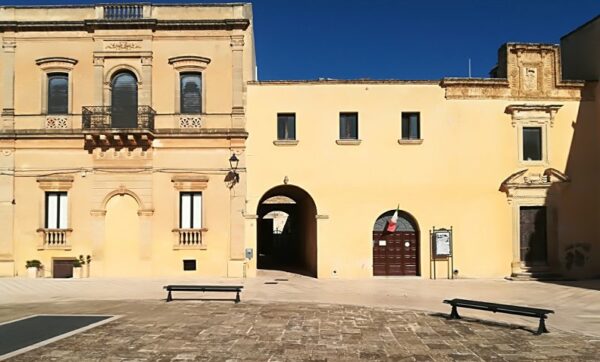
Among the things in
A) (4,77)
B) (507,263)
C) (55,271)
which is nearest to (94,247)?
(55,271)

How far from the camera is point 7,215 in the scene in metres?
22.1

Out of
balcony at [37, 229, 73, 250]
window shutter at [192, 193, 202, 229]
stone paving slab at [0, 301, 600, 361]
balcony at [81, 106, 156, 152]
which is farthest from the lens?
window shutter at [192, 193, 202, 229]

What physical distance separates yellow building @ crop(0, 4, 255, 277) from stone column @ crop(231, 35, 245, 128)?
0.04 metres

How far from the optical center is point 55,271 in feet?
72.5

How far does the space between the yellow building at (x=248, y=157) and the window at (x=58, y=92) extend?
9 cm

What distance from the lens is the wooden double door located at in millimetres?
22625

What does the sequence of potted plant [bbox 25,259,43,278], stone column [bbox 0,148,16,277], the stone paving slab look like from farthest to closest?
stone column [bbox 0,148,16,277] < potted plant [bbox 25,259,43,278] < the stone paving slab

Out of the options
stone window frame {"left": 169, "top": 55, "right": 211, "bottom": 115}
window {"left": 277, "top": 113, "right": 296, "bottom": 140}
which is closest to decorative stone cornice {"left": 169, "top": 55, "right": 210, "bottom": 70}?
stone window frame {"left": 169, "top": 55, "right": 211, "bottom": 115}

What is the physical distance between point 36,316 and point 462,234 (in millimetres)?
16178

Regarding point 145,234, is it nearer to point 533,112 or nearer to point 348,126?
point 348,126

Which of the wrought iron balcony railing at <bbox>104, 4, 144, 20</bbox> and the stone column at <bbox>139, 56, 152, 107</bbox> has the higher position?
the wrought iron balcony railing at <bbox>104, 4, 144, 20</bbox>

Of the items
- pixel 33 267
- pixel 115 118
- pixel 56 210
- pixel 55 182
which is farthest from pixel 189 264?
pixel 115 118

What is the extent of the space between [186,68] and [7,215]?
31.5 feet

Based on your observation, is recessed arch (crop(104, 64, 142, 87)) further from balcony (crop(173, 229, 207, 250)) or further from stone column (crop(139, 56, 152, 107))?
balcony (crop(173, 229, 207, 250))
